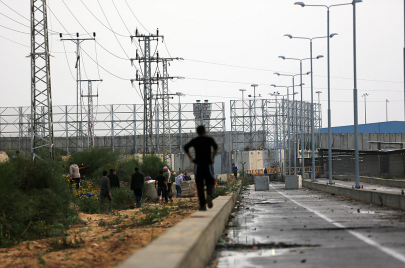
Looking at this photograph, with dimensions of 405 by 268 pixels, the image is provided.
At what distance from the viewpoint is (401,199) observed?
17.5 m

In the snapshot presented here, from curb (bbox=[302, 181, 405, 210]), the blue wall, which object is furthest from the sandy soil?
the blue wall

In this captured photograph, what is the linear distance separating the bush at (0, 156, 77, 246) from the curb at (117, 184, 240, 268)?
14.4 feet

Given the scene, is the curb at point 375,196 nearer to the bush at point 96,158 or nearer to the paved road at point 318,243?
the paved road at point 318,243

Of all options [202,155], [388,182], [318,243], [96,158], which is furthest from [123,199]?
[388,182]

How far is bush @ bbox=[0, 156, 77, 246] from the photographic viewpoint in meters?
14.2

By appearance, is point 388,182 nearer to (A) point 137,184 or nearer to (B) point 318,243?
(A) point 137,184

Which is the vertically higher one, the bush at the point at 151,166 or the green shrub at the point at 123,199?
the bush at the point at 151,166

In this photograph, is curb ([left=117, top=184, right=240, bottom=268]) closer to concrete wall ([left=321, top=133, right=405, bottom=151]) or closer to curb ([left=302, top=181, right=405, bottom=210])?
curb ([left=302, top=181, right=405, bottom=210])

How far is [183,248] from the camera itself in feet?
20.5

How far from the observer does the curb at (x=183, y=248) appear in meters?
5.46

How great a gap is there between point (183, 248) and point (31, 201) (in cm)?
1010

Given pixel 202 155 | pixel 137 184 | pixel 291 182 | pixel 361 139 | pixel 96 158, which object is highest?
pixel 361 139

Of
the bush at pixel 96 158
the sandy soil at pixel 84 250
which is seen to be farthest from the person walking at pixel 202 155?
the bush at pixel 96 158

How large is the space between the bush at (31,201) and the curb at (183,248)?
173 inches
